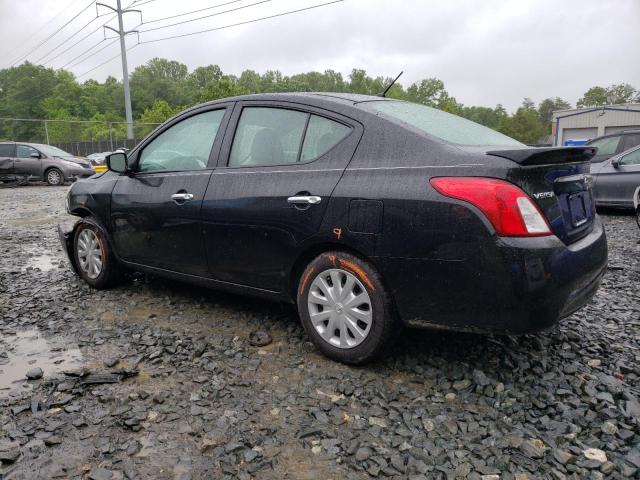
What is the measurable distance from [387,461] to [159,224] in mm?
2547

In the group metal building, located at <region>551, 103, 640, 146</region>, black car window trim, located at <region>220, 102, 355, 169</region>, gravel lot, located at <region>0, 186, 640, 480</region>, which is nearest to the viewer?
gravel lot, located at <region>0, 186, 640, 480</region>

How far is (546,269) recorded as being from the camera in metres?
2.46

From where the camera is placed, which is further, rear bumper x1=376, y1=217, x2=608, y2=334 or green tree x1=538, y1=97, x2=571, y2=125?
green tree x1=538, y1=97, x2=571, y2=125

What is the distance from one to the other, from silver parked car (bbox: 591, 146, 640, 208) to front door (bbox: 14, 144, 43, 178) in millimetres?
16694

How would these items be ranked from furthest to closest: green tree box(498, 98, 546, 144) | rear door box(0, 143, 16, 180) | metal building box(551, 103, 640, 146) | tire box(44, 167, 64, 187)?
green tree box(498, 98, 546, 144) → metal building box(551, 103, 640, 146) → tire box(44, 167, 64, 187) → rear door box(0, 143, 16, 180)

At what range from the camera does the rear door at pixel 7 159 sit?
17.1 m

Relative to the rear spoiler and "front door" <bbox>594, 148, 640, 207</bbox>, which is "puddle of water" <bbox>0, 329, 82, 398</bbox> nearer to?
the rear spoiler

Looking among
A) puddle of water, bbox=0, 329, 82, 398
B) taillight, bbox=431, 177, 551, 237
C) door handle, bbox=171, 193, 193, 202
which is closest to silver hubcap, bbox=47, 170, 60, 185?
puddle of water, bbox=0, 329, 82, 398

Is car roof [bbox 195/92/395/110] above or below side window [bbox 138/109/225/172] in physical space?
above

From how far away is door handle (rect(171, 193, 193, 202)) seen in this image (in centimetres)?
370

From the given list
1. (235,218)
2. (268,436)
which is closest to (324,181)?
(235,218)

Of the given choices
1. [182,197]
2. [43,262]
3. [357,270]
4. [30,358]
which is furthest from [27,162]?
[357,270]

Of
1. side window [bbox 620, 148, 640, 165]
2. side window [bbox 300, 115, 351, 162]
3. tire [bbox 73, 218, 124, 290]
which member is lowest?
tire [bbox 73, 218, 124, 290]

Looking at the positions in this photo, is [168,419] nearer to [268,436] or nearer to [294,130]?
[268,436]
